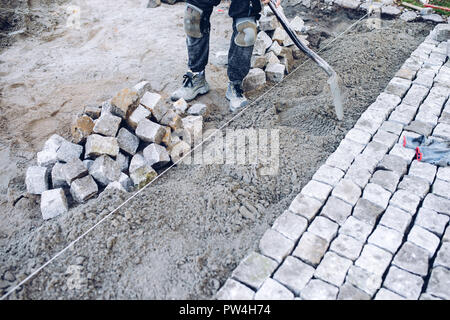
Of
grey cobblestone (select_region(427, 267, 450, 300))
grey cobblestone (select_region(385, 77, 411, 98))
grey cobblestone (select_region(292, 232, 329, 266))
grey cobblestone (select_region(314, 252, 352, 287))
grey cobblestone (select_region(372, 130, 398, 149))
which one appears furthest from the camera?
grey cobblestone (select_region(385, 77, 411, 98))

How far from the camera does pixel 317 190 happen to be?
2.77 m

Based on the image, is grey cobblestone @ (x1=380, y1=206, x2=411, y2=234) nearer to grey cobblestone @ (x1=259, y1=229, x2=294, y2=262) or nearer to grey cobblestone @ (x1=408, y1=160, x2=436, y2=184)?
grey cobblestone @ (x1=408, y1=160, x2=436, y2=184)

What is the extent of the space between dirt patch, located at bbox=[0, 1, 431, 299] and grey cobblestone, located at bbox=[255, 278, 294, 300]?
280 millimetres

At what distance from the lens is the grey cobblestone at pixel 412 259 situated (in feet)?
7.42

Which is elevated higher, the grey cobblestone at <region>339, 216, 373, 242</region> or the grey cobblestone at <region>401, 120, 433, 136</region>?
the grey cobblestone at <region>339, 216, 373, 242</region>

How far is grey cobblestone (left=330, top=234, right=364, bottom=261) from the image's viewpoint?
236cm

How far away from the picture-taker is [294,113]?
145 inches

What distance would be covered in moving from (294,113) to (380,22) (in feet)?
9.74

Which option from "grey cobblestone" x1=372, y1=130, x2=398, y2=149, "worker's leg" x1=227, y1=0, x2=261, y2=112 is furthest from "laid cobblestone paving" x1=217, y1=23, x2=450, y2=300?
"worker's leg" x1=227, y1=0, x2=261, y2=112

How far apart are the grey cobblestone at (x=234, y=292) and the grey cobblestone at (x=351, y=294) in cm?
55

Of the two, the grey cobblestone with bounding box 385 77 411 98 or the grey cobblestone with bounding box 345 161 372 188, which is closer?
the grey cobblestone with bounding box 345 161 372 188

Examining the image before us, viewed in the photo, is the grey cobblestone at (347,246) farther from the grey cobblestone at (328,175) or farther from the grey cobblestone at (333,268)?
the grey cobblestone at (328,175)

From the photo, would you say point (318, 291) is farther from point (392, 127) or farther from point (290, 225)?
point (392, 127)
